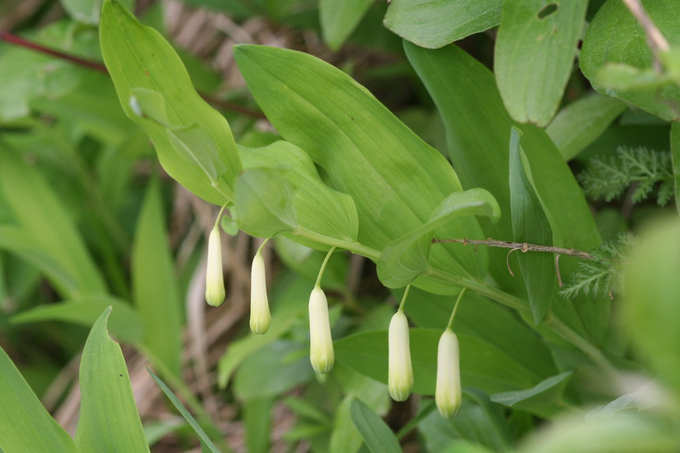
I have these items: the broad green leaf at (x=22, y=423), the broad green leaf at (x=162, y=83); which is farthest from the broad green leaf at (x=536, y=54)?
the broad green leaf at (x=22, y=423)

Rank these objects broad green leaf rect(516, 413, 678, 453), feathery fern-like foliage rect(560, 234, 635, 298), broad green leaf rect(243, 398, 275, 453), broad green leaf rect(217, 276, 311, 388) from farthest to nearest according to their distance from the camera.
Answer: broad green leaf rect(243, 398, 275, 453), broad green leaf rect(217, 276, 311, 388), feathery fern-like foliage rect(560, 234, 635, 298), broad green leaf rect(516, 413, 678, 453)

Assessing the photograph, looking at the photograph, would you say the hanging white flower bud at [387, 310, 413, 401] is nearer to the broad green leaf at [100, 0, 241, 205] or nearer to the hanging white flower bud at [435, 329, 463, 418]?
the hanging white flower bud at [435, 329, 463, 418]

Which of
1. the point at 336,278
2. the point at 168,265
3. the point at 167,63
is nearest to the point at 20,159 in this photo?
the point at 168,265

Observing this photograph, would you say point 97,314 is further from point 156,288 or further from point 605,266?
point 605,266

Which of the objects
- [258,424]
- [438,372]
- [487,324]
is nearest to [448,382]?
[438,372]

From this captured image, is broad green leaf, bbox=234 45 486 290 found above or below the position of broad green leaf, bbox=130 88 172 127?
below

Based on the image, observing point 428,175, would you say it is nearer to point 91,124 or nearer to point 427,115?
point 427,115

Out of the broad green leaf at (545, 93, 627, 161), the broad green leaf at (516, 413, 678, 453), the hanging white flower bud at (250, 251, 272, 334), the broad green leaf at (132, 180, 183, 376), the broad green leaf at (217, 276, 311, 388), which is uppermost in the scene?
the broad green leaf at (516, 413, 678, 453)

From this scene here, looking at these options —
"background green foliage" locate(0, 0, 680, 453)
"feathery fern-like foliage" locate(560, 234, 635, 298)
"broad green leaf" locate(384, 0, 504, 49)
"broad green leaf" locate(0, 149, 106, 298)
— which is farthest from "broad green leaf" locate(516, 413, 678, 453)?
"broad green leaf" locate(0, 149, 106, 298)

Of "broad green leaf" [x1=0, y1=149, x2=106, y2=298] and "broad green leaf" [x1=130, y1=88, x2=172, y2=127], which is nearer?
"broad green leaf" [x1=130, y1=88, x2=172, y2=127]
